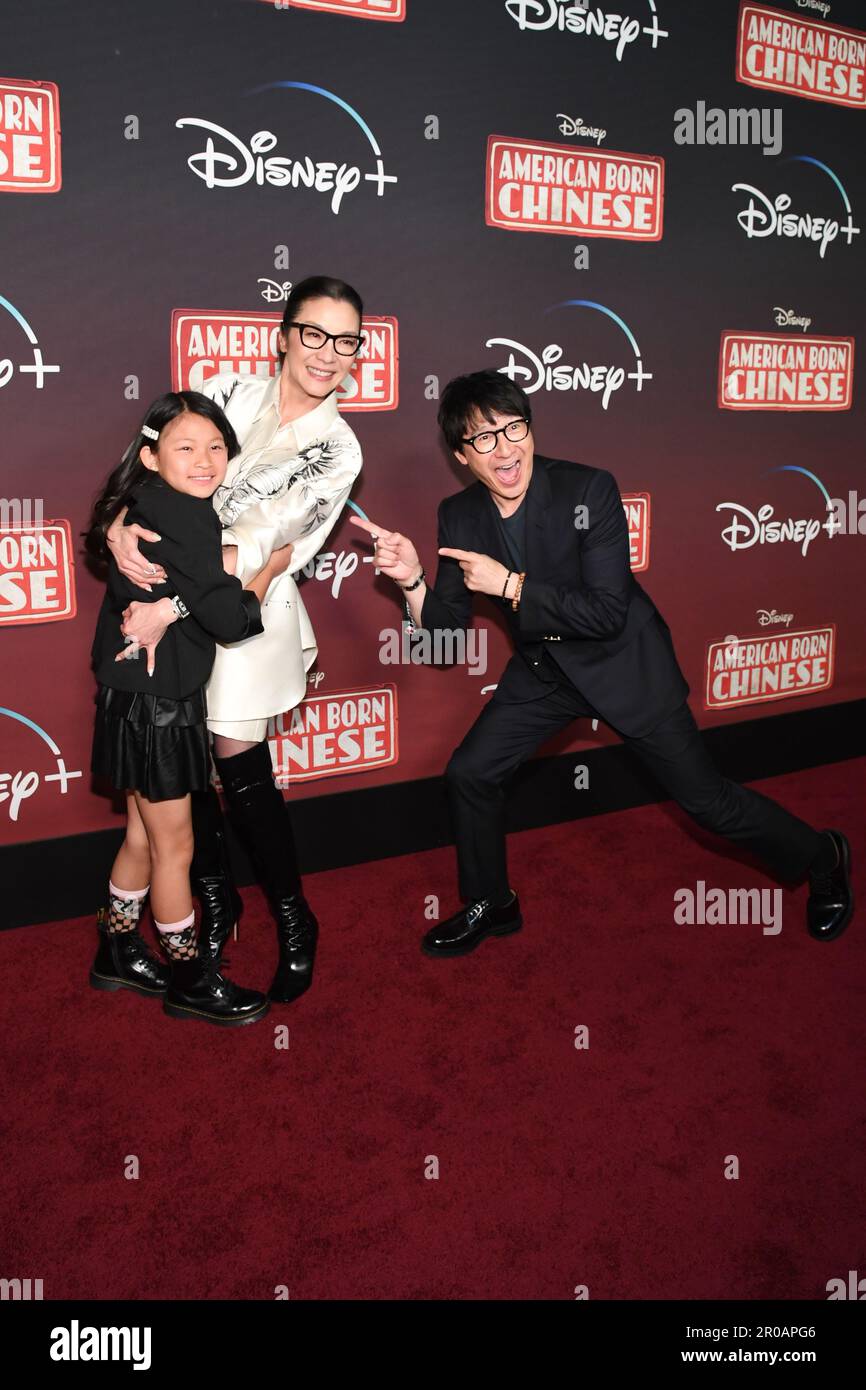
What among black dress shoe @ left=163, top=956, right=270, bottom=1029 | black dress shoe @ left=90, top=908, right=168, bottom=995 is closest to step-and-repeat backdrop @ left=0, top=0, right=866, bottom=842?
black dress shoe @ left=90, top=908, right=168, bottom=995

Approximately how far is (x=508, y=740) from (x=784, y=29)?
269cm

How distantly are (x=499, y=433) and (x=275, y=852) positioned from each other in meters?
1.13

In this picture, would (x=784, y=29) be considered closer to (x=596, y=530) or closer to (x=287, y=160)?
(x=287, y=160)

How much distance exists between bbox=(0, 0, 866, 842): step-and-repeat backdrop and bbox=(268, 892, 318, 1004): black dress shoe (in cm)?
66

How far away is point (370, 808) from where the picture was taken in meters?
3.38

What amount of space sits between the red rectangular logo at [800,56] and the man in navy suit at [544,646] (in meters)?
2.00

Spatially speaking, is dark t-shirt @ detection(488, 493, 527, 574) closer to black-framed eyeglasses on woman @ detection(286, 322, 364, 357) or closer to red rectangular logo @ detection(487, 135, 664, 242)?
black-framed eyeglasses on woman @ detection(286, 322, 364, 357)

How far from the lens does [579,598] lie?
244 cm

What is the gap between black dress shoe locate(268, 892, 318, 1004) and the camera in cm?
260

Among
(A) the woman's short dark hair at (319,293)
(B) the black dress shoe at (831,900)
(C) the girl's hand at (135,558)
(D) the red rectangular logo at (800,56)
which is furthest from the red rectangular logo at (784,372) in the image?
(C) the girl's hand at (135,558)

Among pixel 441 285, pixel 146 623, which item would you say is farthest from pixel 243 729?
pixel 441 285

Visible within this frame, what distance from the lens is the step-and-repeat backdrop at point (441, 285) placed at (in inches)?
106
